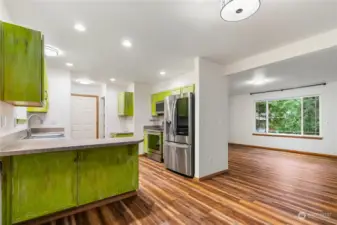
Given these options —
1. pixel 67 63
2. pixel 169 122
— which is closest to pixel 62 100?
pixel 67 63

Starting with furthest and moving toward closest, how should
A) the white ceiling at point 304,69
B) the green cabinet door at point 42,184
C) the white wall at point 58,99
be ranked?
the white wall at point 58,99, the white ceiling at point 304,69, the green cabinet door at point 42,184

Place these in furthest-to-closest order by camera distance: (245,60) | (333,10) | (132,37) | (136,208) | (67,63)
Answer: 1. (67,63)
2. (245,60)
3. (132,37)
4. (136,208)
5. (333,10)

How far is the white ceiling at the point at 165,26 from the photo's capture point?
2.00 meters

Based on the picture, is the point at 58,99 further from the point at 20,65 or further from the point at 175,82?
the point at 175,82

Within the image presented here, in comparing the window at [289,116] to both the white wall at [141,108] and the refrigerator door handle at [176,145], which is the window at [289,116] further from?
the refrigerator door handle at [176,145]

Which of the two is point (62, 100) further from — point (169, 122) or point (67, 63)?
point (169, 122)

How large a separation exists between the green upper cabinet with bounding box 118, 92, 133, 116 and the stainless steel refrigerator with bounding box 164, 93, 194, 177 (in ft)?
6.29

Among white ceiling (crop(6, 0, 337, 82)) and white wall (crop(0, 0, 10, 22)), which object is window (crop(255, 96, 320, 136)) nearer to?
white ceiling (crop(6, 0, 337, 82))

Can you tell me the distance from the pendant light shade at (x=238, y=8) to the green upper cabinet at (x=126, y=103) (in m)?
4.61

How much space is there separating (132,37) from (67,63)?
Result: 6.92 feet

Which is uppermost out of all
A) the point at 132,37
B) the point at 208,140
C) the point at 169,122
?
the point at 132,37

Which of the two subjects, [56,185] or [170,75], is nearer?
[56,185]

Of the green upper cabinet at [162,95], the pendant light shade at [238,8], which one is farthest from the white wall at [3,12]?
the green upper cabinet at [162,95]

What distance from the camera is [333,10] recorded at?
2074mm
